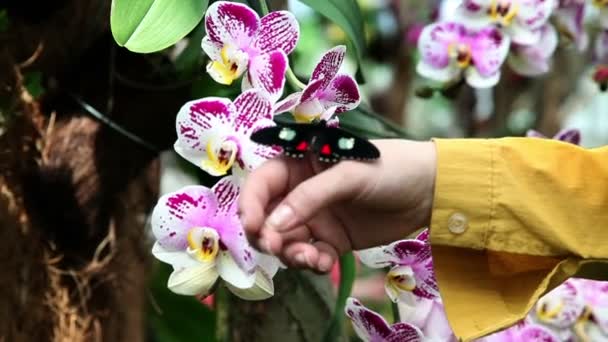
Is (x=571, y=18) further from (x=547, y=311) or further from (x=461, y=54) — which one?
(x=547, y=311)

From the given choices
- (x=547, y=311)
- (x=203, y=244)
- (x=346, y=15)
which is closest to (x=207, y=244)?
(x=203, y=244)

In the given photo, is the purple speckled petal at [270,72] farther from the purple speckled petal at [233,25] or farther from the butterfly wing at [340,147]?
the butterfly wing at [340,147]

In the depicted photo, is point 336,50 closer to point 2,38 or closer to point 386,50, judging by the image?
point 2,38

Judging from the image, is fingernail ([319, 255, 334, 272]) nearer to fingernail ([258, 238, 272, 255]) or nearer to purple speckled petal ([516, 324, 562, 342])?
fingernail ([258, 238, 272, 255])

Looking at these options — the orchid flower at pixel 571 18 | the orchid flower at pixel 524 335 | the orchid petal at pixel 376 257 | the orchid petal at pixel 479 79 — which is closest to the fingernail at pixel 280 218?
the orchid petal at pixel 376 257

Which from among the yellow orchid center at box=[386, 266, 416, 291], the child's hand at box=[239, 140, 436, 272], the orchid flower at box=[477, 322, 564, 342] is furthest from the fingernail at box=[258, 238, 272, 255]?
the orchid flower at box=[477, 322, 564, 342]
